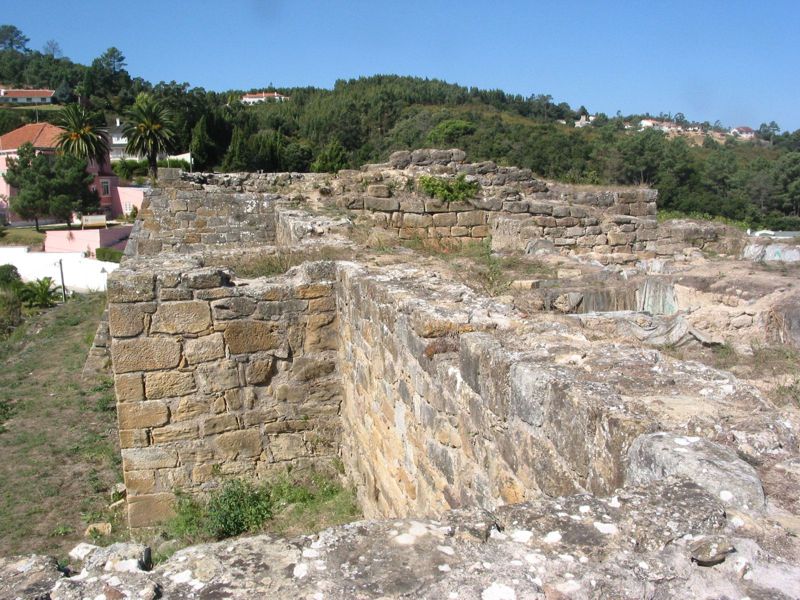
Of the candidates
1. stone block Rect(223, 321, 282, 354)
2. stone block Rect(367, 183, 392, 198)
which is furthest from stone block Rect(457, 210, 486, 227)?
stone block Rect(223, 321, 282, 354)

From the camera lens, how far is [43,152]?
158ft

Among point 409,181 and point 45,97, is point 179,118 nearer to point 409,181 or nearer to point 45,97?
point 409,181

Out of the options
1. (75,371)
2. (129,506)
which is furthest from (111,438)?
(75,371)

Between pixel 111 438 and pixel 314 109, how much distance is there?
54.6 meters

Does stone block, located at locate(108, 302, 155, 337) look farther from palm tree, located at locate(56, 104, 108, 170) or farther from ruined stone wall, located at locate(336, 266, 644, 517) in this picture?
palm tree, located at locate(56, 104, 108, 170)

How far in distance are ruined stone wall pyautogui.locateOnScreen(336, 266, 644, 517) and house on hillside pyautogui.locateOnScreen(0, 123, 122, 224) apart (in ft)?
145

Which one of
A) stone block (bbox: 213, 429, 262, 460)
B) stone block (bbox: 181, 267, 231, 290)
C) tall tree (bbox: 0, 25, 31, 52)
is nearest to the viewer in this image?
stone block (bbox: 181, 267, 231, 290)

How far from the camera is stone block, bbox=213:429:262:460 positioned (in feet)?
16.0

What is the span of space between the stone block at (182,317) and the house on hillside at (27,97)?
3717 inches

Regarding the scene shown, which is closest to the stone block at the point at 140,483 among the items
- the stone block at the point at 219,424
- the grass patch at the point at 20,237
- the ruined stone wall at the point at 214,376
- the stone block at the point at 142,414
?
the ruined stone wall at the point at 214,376

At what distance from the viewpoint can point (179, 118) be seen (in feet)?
154

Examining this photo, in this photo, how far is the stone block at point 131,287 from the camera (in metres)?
4.52

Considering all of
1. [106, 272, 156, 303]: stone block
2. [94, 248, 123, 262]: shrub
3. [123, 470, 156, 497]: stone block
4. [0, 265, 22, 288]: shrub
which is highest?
[106, 272, 156, 303]: stone block

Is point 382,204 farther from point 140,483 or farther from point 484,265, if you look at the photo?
point 140,483
